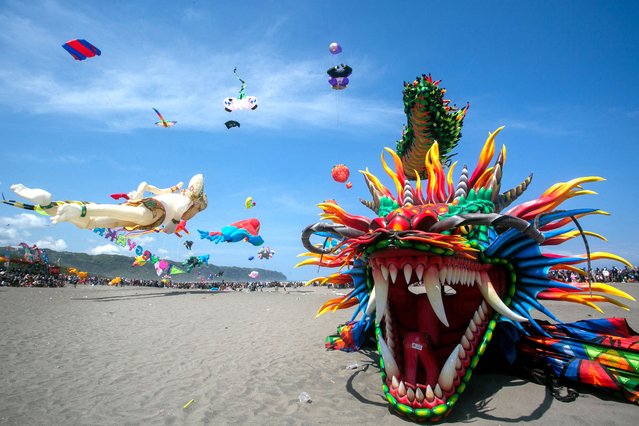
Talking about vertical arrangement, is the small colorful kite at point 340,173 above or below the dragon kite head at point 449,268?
above

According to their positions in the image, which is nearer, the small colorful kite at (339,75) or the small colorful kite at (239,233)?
the small colorful kite at (339,75)

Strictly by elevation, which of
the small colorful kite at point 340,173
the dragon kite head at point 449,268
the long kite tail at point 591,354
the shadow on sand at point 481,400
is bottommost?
the shadow on sand at point 481,400

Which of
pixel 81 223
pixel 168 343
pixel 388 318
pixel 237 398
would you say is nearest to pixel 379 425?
pixel 388 318

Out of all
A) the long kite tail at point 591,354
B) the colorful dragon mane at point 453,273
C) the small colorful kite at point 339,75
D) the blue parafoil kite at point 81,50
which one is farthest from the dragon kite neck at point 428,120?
the blue parafoil kite at point 81,50

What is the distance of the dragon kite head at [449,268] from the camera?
9.79ft

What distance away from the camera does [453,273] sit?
3117 millimetres

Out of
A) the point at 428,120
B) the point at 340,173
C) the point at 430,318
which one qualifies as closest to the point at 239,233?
the point at 340,173

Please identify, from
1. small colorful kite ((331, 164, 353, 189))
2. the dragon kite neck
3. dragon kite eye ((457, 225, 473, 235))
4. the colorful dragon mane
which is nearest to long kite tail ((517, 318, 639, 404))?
the colorful dragon mane

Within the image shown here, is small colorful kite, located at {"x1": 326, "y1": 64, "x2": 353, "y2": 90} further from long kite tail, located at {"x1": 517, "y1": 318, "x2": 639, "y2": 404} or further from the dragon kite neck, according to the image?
long kite tail, located at {"x1": 517, "y1": 318, "x2": 639, "y2": 404}

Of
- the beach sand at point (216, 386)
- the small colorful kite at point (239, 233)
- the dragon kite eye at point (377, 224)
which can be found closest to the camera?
Result: the dragon kite eye at point (377, 224)

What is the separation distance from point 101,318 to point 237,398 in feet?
29.0

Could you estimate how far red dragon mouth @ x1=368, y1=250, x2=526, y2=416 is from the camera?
300cm

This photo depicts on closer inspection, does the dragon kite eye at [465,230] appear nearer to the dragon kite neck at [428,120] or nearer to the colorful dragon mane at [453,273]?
the colorful dragon mane at [453,273]

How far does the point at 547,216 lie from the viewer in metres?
3.46
